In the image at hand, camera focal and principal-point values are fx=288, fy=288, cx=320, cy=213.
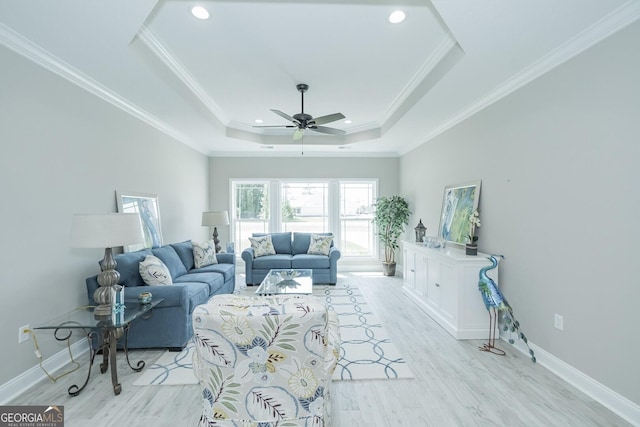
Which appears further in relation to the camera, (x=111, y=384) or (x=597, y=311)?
(x=111, y=384)

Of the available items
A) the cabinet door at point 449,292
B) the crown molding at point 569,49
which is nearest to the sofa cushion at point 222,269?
the cabinet door at point 449,292

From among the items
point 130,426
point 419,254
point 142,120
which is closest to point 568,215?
point 419,254

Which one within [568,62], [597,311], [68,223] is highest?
[568,62]

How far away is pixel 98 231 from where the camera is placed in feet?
7.50

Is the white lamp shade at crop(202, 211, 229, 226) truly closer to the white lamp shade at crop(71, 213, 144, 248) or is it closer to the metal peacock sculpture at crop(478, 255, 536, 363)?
the white lamp shade at crop(71, 213, 144, 248)

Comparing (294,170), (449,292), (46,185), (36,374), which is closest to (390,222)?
(294,170)

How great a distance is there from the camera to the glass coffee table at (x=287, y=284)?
3.71m

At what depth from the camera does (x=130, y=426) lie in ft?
6.43

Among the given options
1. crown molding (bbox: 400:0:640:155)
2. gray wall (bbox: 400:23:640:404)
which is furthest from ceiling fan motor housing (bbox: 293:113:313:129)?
gray wall (bbox: 400:23:640:404)

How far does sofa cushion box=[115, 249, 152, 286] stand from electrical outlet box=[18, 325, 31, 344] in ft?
2.67

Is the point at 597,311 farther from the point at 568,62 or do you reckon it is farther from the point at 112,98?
the point at 112,98

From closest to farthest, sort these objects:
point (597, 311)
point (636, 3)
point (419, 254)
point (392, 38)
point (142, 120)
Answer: point (636, 3)
point (597, 311)
point (392, 38)
point (142, 120)
point (419, 254)

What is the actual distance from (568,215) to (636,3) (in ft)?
5.00

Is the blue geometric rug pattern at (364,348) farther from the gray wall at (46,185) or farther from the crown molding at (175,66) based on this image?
the crown molding at (175,66)
